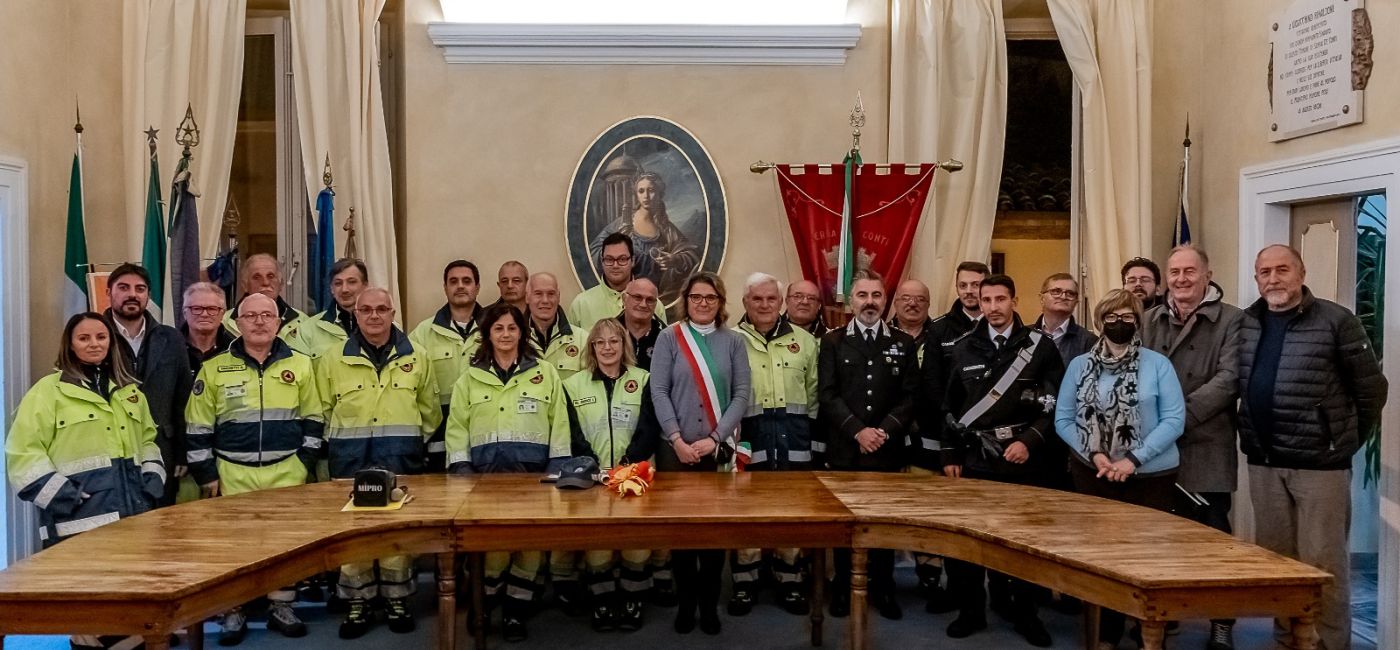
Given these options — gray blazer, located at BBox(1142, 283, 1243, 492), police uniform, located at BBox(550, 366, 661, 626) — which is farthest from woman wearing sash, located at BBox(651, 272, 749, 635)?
gray blazer, located at BBox(1142, 283, 1243, 492)

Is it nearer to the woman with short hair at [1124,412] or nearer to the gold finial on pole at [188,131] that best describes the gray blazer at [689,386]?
the woman with short hair at [1124,412]

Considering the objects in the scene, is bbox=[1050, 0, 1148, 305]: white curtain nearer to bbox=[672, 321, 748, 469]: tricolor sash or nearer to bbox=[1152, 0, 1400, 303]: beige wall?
bbox=[1152, 0, 1400, 303]: beige wall

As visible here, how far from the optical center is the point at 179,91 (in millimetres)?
6070

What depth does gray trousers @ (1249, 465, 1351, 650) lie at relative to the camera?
4.19 meters

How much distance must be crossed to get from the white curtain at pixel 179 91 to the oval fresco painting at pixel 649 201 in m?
2.05

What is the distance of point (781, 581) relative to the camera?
494 centimetres

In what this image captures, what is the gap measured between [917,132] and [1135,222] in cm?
139

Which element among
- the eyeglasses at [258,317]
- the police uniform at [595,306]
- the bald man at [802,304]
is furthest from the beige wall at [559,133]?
the eyeglasses at [258,317]

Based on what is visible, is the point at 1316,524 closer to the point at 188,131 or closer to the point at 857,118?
the point at 857,118

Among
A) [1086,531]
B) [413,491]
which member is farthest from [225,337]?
[1086,531]

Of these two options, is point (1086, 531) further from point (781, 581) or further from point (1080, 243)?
point (1080, 243)

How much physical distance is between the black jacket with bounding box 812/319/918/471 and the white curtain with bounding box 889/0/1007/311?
1.63m

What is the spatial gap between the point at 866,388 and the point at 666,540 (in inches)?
61.4

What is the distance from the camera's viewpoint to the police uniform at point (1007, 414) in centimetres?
452
